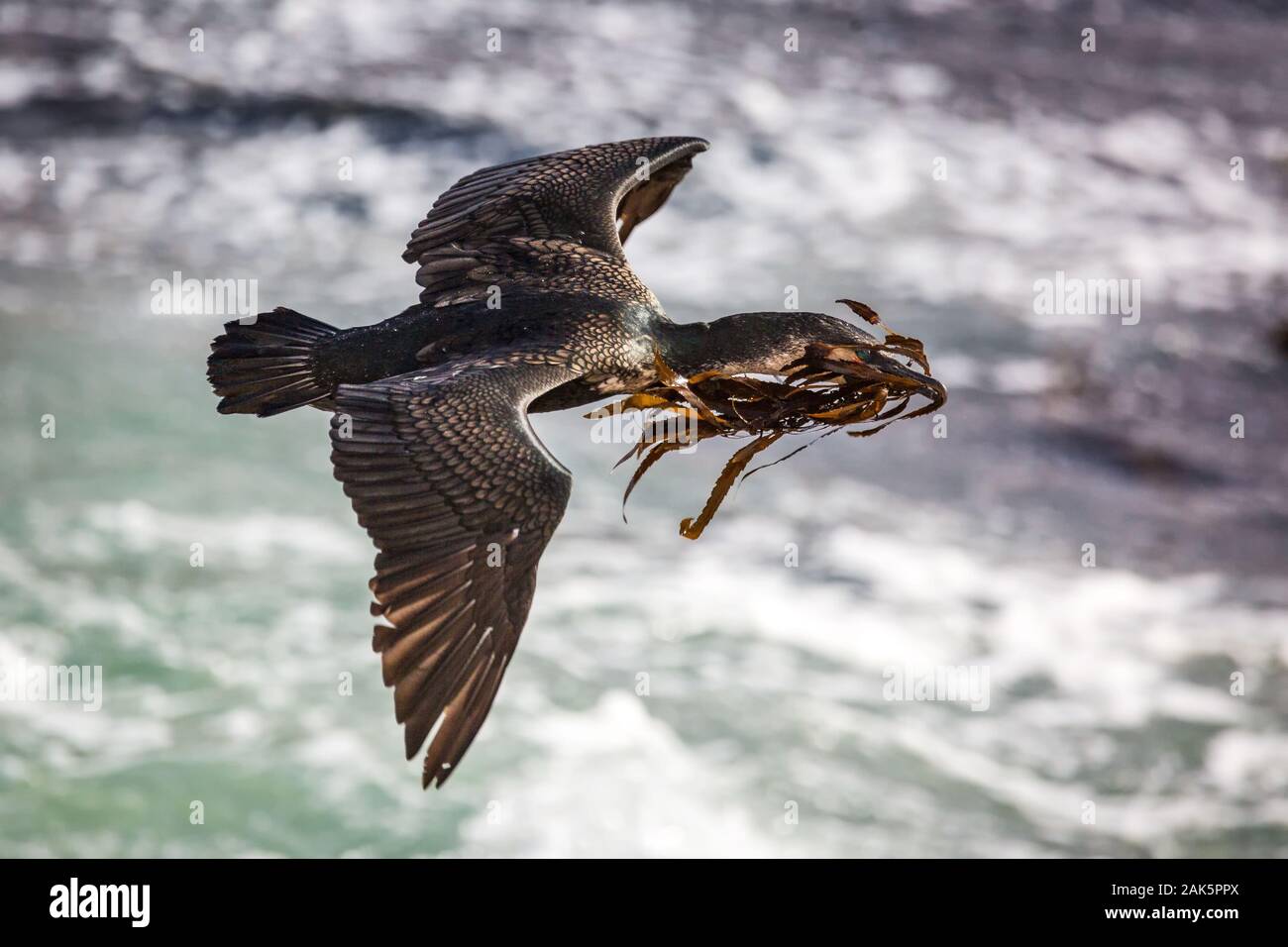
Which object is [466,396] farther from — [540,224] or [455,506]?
[540,224]

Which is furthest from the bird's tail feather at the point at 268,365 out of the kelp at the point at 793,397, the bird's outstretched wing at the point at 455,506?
the kelp at the point at 793,397

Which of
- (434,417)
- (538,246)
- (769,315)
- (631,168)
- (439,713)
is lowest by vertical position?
(439,713)

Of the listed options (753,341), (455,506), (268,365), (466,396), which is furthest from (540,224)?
(455,506)

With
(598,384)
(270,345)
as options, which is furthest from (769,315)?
(270,345)

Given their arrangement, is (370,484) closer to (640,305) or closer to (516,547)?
(516,547)

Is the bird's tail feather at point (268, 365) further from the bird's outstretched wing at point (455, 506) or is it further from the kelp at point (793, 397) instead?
the kelp at point (793, 397)

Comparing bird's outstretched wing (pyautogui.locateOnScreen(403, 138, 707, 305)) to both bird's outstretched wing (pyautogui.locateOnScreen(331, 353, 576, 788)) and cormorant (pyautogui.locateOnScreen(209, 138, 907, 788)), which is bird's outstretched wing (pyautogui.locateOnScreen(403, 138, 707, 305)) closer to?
cormorant (pyautogui.locateOnScreen(209, 138, 907, 788))

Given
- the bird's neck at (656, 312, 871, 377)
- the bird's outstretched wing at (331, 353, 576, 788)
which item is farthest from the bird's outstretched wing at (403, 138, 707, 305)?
the bird's outstretched wing at (331, 353, 576, 788)
